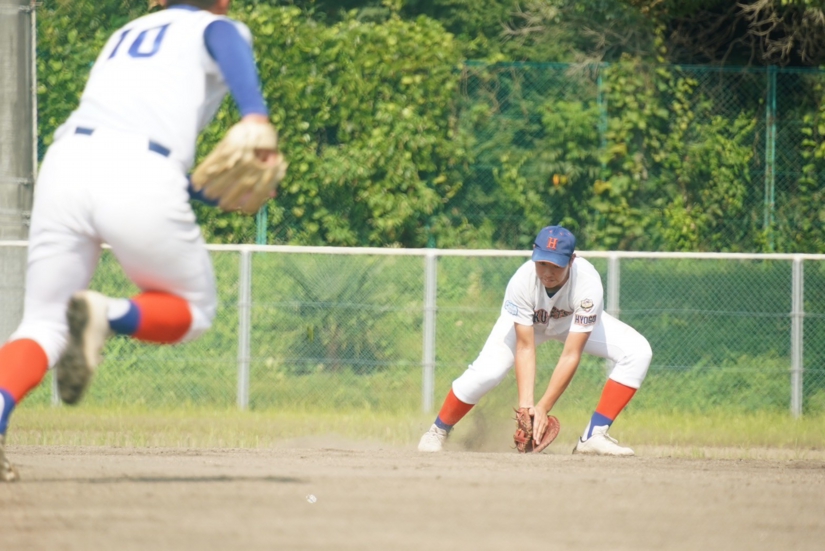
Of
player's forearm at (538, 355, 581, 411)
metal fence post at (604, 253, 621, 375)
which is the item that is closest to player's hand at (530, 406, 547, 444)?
player's forearm at (538, 355, 581, 411)

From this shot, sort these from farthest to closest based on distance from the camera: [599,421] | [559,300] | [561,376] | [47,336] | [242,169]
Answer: [599,421], [559,300], [561,376], [47,336], [242,169]

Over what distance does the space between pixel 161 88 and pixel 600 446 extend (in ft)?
14.2

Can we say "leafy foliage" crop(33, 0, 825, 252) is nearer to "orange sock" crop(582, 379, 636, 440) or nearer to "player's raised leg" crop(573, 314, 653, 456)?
"player's raised leg" crop(573, 314, 653, 456)

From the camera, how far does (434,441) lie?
7965 mm

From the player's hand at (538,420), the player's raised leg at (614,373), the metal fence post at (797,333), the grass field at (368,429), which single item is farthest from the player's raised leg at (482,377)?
the metal fence post at (797,333)

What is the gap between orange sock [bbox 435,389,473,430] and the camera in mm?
7848

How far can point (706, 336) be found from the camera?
11445 millimetres

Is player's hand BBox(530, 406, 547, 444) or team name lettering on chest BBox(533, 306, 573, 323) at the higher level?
team name lettering on chest BBox(533, 306, 573, 323)

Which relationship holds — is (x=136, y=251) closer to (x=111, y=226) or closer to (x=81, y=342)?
(x=111, y=226)

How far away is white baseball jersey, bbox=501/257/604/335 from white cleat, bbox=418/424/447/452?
0.92 meters

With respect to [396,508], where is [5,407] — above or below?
above

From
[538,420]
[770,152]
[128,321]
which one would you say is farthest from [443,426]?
[770,152]

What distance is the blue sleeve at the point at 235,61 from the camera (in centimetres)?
437

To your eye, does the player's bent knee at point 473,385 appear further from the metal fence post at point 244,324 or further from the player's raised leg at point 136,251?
the metal fence post at point 244,324
